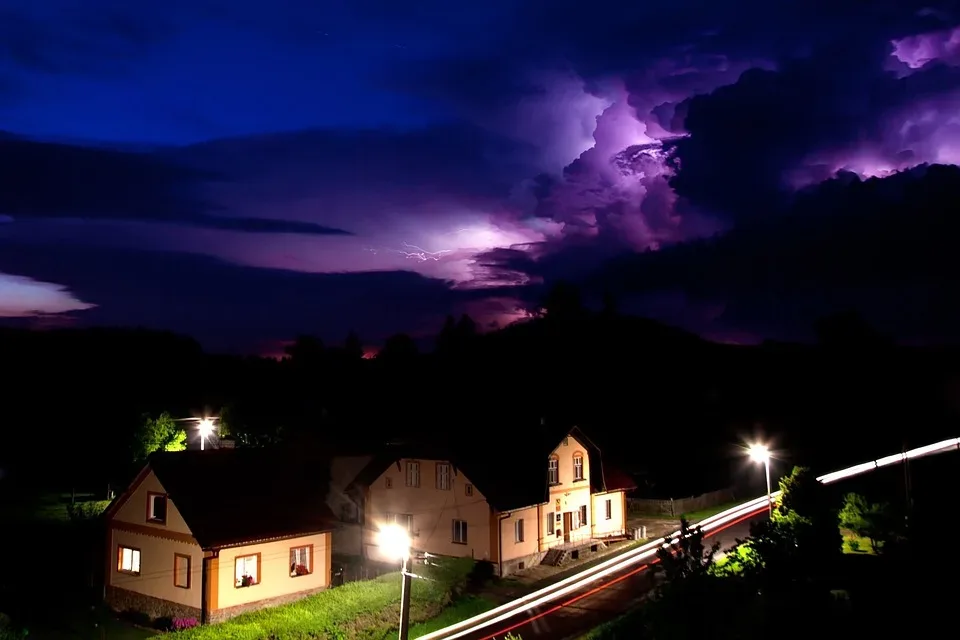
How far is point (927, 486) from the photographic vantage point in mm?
31000

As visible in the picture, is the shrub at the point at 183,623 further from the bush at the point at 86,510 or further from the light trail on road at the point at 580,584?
the bush at the point at 86,510

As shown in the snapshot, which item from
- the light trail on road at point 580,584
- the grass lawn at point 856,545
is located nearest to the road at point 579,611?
the light trail on road at point 580,584

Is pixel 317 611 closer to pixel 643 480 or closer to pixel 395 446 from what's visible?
pixel 395 446

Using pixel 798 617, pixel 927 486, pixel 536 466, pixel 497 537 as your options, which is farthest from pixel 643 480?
pixel 798 617

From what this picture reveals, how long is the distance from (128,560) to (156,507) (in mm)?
3089

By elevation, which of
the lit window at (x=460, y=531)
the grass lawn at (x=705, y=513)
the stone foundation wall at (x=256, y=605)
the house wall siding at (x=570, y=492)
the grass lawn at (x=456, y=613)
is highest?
the house wall siding at (x=570, y=492)

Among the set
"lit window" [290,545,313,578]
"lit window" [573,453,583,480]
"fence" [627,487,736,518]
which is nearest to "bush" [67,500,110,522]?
"lit window" [290,545,313,578]

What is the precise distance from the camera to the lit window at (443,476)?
41.5 metres

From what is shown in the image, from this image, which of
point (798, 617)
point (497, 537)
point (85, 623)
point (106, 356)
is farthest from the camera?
point (106, 356)

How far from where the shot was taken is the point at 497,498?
4009cm

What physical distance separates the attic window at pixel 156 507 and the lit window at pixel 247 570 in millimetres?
4164

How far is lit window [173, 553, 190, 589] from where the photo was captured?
104 ft

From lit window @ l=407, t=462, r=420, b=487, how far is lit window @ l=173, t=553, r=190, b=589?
1412 centimetres

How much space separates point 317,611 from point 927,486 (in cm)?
2508
